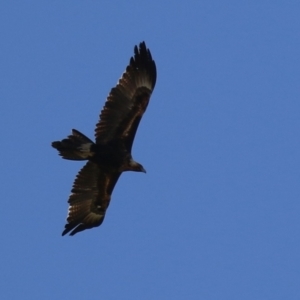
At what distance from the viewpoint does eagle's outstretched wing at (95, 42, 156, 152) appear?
57.6ft

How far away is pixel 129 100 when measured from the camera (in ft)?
58.0

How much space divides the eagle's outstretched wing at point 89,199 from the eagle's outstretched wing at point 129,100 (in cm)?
94

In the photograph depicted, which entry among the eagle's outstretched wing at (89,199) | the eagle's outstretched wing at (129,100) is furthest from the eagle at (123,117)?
the eagle's outstretched wing at (89,199)

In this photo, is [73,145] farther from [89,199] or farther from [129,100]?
[89,199]

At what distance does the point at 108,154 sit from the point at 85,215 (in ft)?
4.78

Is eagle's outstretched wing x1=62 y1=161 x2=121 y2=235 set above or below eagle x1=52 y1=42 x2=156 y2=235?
below

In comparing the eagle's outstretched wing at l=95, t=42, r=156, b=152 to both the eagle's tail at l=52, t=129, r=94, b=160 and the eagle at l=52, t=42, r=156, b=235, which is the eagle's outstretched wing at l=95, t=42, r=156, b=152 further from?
the eagle's tail at l=52, t=129, r=94, b=160

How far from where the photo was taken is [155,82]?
58.1 feet

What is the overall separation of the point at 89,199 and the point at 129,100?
2025 millimetres

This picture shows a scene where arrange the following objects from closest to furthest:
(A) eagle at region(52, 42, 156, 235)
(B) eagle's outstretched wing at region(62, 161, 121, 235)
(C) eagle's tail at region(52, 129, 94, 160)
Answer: (C) eagle's tail at region(52, 129, 94, 160) → (A) eagle at region(52, 42, 156, 235) → (B) eagle's outstretched wing at region(62, 161, 121, 235)

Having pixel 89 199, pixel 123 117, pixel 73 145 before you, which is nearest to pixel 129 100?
pixel 123 117

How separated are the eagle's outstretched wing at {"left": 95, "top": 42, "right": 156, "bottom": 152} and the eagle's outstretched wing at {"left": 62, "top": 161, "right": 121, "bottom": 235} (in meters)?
0.94

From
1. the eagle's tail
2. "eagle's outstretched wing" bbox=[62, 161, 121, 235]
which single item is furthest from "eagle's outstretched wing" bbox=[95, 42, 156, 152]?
"eagle's outstretched wing" bbox=[62, 161, 121, 235]

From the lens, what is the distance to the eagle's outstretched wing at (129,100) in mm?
17562
